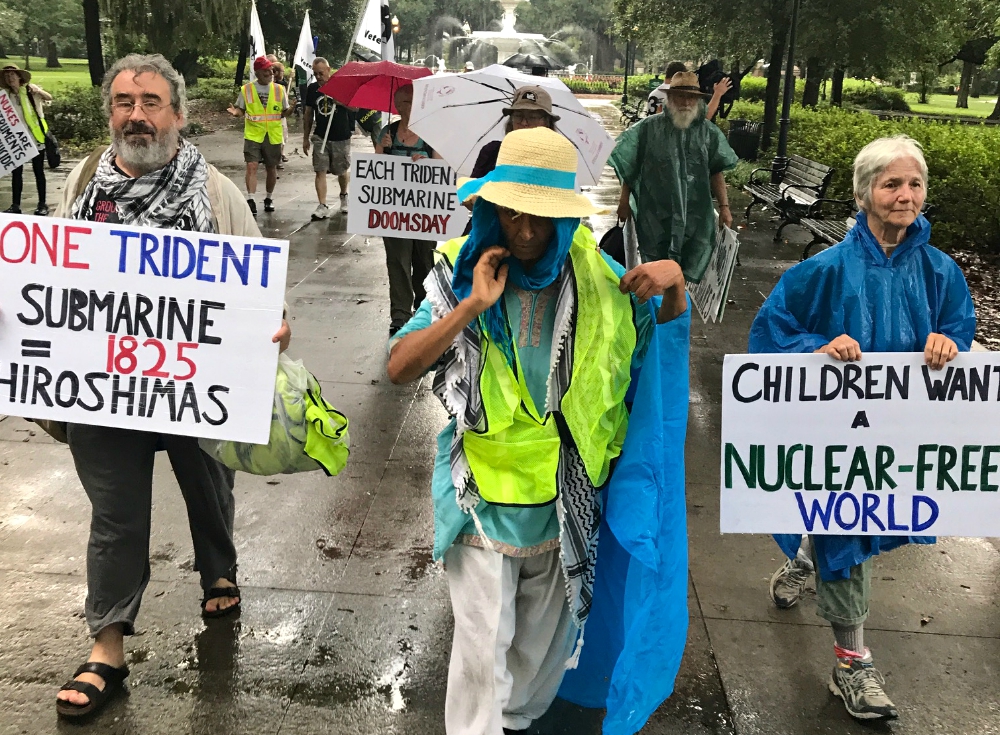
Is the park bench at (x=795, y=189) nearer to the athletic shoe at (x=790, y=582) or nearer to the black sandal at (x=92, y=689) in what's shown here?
the athletic shoe at (x=790, y=582)

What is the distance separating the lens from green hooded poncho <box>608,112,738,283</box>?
20.0 feet

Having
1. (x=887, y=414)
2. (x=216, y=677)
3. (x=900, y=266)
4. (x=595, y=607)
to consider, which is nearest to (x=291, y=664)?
(x=216, y=677)

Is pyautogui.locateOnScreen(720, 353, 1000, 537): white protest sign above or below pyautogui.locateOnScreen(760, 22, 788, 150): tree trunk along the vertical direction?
below

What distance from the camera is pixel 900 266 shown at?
10.6 feet

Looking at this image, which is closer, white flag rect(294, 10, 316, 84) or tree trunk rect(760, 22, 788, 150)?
white flag rect(294, 10, 316, 84)

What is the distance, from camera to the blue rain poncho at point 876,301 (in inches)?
128

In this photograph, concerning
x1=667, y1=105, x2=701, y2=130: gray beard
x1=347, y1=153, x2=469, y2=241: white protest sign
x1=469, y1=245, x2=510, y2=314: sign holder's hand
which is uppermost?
x1=667, y1=105, x2=701, y2=130: gray beard

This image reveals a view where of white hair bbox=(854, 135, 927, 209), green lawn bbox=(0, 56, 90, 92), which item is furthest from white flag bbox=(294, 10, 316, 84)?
green lawn bbox=(0, 56, 90, 92)

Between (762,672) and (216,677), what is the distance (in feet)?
6.41

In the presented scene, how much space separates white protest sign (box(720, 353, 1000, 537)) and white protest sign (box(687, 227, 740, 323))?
267 centimetres

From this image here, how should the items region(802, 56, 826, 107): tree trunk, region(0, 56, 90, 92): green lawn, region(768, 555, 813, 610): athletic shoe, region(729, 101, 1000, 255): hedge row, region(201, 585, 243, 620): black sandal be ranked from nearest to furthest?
region(201, 585, 243, 620): black sandal → region(768, 555, 813, 610): athletic shoe → region(729, 101, 1000, 255): hedge row → region(802, 56, 826, 107): tree trunk → region(0, 56, 90, 92): green lawn

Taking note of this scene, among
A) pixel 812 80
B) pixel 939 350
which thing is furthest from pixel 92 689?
pixel 812 80

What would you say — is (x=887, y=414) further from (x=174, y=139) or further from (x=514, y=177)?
(x=174, y=139)

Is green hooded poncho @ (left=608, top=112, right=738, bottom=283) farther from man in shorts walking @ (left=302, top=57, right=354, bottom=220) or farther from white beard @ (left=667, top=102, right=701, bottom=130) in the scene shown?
man in shorts walking @ (left=302, top=57, right=354, bottom=220)
